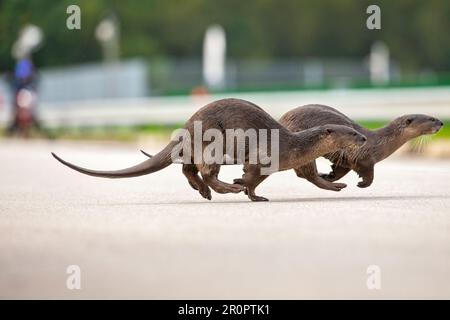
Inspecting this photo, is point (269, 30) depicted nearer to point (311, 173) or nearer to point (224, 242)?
point (311, 173)

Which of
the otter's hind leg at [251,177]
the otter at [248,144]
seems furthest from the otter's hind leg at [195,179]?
the otter's hind leg at [251,177]

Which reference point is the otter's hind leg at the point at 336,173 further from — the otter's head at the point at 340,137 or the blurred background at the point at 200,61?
the blurred background at the point at 200,61

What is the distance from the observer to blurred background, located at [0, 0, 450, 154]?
28281 millimetres

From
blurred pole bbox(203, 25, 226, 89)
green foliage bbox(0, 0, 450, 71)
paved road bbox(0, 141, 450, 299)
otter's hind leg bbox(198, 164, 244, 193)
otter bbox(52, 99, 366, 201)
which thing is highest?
green foliage bbox(0, 0, 450, 71)

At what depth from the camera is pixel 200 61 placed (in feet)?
170

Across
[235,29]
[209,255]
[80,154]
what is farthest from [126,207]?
[235,29]

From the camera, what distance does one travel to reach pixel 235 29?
251 ft

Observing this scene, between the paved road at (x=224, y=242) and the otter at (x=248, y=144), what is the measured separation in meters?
0.27

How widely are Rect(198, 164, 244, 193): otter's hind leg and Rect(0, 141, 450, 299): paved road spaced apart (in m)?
0.17

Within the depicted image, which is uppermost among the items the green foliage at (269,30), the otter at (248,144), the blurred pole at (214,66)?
the green foliage at (269,30)

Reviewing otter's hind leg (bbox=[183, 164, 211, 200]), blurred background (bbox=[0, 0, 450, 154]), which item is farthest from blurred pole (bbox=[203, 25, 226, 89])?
otter's hind leg (bbox=[183, 164, 211, 200])

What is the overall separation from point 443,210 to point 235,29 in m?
66.9

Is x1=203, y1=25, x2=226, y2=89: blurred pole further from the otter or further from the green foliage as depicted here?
the otter

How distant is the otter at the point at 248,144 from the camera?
33.6 ft
